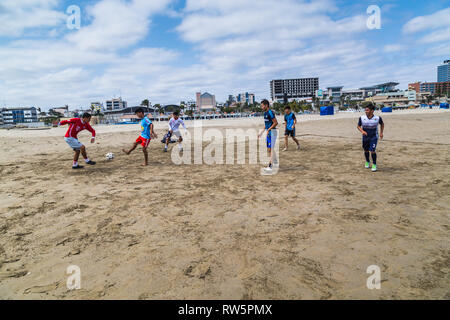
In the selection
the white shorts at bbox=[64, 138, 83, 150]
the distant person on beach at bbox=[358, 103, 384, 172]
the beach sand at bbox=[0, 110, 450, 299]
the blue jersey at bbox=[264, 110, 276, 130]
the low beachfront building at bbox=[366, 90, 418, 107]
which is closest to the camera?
the beach sand at bbox=[0, 110, 450, 299]

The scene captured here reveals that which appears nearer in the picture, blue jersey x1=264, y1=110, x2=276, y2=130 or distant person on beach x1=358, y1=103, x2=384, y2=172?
distant person on beach x1=358, y1=103, x2=384, y2=172

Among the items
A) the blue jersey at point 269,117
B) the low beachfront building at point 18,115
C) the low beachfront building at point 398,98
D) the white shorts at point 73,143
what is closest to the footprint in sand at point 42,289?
the blue jersey at point 269,117

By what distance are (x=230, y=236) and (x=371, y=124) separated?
594cm

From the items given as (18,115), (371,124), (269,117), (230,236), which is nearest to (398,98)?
(371,124)

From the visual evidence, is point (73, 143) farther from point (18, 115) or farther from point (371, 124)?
point (18, 115)

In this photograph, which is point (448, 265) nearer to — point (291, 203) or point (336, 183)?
point (291, 203)

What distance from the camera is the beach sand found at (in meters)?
2.54

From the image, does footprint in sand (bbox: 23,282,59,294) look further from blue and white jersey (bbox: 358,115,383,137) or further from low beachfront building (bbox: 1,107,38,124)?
low beachfront building (bbox: 1,107,38,124)

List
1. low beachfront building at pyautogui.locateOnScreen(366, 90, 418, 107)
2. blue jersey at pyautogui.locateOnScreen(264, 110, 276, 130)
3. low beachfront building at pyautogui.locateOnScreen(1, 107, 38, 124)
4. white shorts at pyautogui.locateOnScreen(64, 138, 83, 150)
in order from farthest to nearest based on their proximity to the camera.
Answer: low beachfront building at pyautogui.locateOnScreen(366, 90, 418, 107), low beachfront building at pyautogui.locateOnScreen(1, 107, 38, 124), white shorts at pyautogui.locateOnScreen(64, 138, 83, 150), blue jersey at pyautogui.locateOnScreen(264, 110, 276, 130)

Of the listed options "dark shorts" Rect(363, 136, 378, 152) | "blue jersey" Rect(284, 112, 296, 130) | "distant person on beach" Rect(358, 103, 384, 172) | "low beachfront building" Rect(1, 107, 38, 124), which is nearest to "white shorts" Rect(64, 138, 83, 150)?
"blue jersey" Rect(284, 112, 296, 130)

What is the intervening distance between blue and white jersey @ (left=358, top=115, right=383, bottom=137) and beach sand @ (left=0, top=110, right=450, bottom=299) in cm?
130

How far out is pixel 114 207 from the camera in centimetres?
480

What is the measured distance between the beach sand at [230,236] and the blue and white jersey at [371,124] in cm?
130

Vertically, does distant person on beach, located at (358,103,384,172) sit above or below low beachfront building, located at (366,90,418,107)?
below
